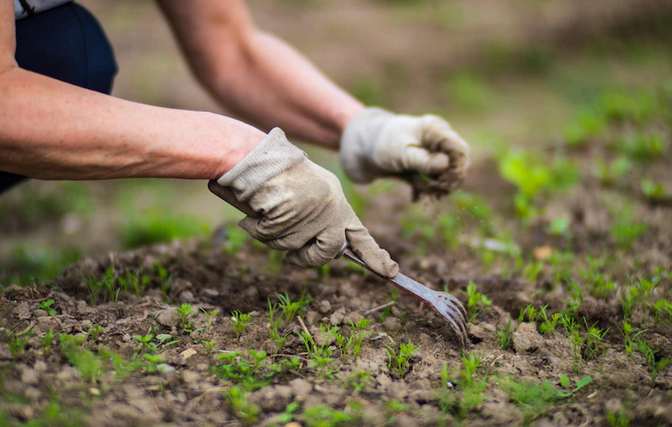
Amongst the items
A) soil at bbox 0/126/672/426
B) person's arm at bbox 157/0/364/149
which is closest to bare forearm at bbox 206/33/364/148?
person's arm at bbox 157/0/364/149

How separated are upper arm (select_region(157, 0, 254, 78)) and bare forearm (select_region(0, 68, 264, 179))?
89cm

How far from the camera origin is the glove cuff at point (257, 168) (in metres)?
1.71

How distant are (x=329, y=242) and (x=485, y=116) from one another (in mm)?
3945

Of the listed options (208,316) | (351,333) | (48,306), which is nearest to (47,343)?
(48,306)

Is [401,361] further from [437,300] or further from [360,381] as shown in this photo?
[437,300]

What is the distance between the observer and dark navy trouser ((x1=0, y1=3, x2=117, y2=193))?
2053 millimetres

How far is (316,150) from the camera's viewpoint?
481 centimetres

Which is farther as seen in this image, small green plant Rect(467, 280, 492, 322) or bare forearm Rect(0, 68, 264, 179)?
small green plant Rect(467, 280, 492, 322)

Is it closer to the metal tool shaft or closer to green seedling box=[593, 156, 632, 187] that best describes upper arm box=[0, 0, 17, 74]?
the metal tool shaft

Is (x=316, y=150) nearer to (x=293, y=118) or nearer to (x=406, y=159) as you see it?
(x=293, y=118)

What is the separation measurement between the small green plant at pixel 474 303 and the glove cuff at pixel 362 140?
0.74 m

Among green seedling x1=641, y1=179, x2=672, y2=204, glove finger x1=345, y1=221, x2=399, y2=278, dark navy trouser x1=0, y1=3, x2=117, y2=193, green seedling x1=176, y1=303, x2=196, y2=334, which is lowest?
green seedling x1=176, y1=303, x2=196, y2=334

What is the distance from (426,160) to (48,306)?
152cm

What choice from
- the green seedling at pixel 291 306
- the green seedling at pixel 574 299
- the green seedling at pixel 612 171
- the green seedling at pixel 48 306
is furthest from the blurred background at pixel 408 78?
the green seedling at pixel 48 306
